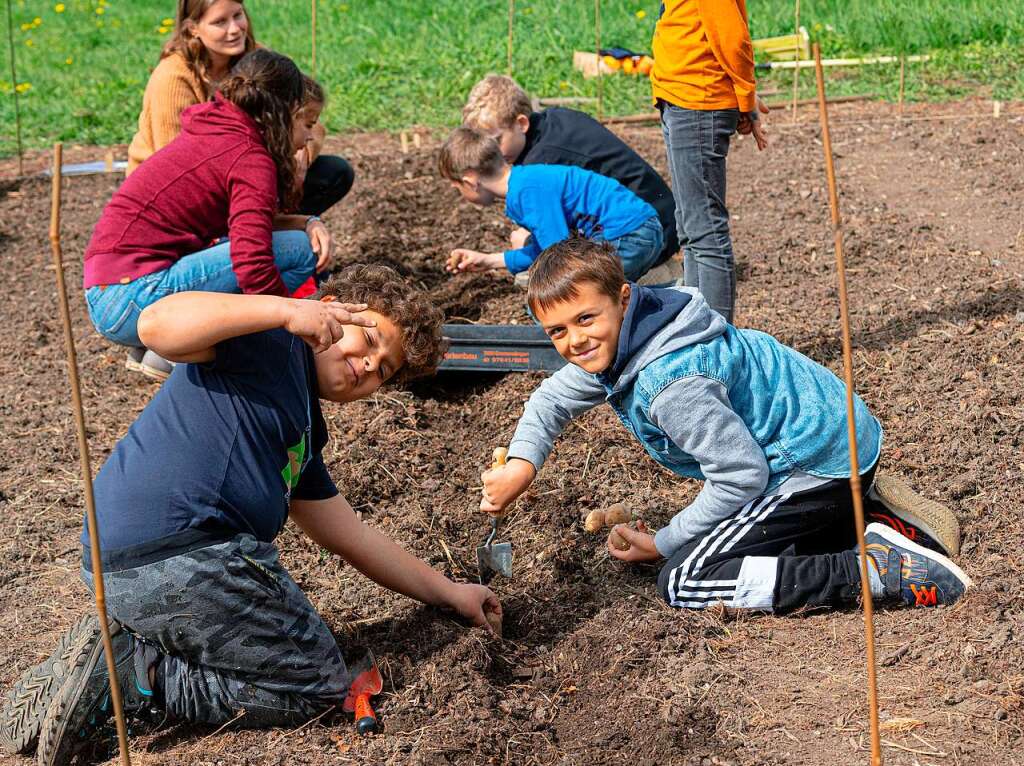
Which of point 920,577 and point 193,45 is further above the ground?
point 193,45

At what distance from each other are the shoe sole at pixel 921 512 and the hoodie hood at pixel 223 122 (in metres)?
2.35

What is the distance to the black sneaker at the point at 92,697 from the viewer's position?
7.69 feet

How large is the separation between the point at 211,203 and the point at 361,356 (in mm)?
1696

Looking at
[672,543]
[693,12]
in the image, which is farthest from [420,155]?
[672,543]

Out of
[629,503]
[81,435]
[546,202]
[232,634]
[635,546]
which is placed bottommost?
[629,503]

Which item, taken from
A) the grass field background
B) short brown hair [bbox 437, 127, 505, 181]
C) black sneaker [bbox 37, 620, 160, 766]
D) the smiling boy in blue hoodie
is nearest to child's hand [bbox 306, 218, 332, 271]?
short brown hair [bbox 437, 127, 505, 181]

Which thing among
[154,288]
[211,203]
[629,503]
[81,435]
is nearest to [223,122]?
[211,203]

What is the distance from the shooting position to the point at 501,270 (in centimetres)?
548

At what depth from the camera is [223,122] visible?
3.83m

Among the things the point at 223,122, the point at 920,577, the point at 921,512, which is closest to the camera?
the point at 920,577

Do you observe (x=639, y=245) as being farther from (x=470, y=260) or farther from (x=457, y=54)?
(x=457, y=54)

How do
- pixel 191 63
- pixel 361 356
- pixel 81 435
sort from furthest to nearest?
pixel 191 63
pixel 361 356
pixel 81 435

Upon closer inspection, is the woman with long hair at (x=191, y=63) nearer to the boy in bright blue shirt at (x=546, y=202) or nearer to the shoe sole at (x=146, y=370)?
the boy in bright blue shirt at (x=546, y=202)

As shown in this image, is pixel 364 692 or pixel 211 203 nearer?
pixel 364 692
